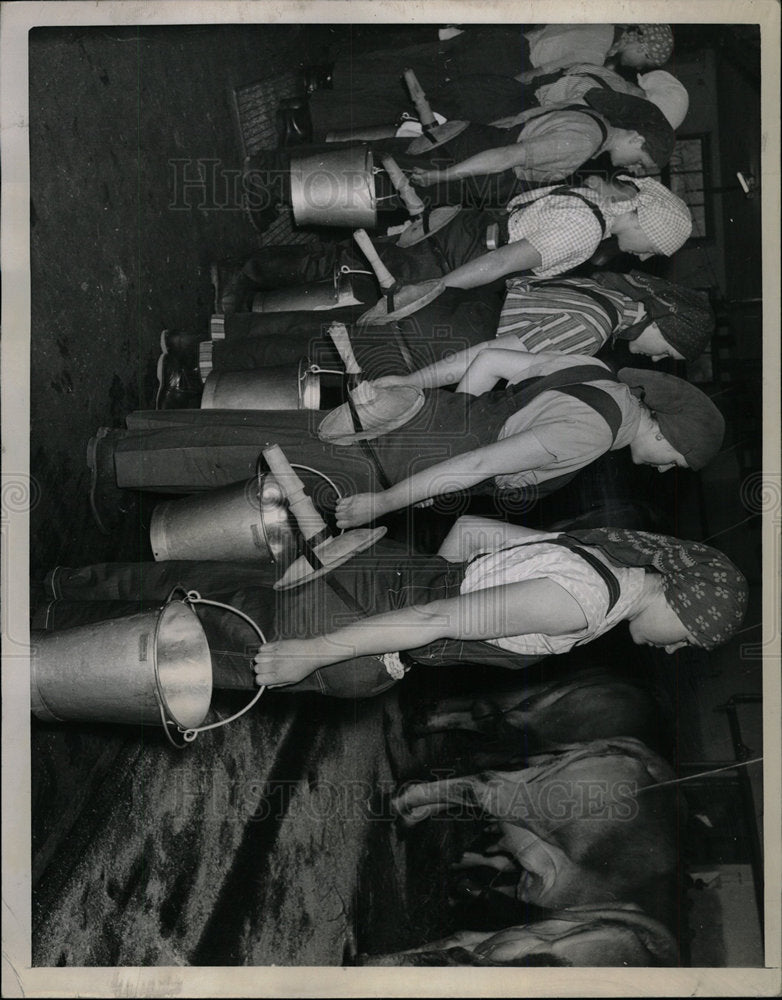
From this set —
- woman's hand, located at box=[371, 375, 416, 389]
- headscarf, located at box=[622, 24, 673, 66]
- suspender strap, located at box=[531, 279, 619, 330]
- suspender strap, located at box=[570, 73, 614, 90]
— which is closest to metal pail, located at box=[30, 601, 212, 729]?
woman's hand, located at box=[371, 375, 416, 389]

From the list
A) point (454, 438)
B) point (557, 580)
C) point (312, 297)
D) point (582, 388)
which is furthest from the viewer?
point (312, 297)

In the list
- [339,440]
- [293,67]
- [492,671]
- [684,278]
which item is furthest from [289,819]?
[293,67]

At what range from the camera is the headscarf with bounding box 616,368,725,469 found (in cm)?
237

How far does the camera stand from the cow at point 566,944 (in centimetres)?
224

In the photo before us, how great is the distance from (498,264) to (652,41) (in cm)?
154

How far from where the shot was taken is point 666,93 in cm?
340

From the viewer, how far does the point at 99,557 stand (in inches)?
107

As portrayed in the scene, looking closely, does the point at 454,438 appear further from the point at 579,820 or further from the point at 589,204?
the point at 579,820

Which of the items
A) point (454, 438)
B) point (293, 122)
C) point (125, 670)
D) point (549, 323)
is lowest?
point (125, 670)

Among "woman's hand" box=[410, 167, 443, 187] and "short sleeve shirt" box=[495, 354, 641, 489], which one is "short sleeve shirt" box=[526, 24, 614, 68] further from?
"short sleeve shirt" box=[495, 354, 641, 489]

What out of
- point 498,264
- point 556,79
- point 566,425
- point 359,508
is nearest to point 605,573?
point 566,425

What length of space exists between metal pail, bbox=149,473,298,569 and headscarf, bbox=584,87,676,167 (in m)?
1.80

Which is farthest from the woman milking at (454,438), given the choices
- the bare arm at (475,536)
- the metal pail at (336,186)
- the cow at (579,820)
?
the metal pail at (336,186)

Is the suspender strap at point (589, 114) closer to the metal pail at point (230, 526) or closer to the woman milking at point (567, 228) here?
the woman milking at point (567, 228)
